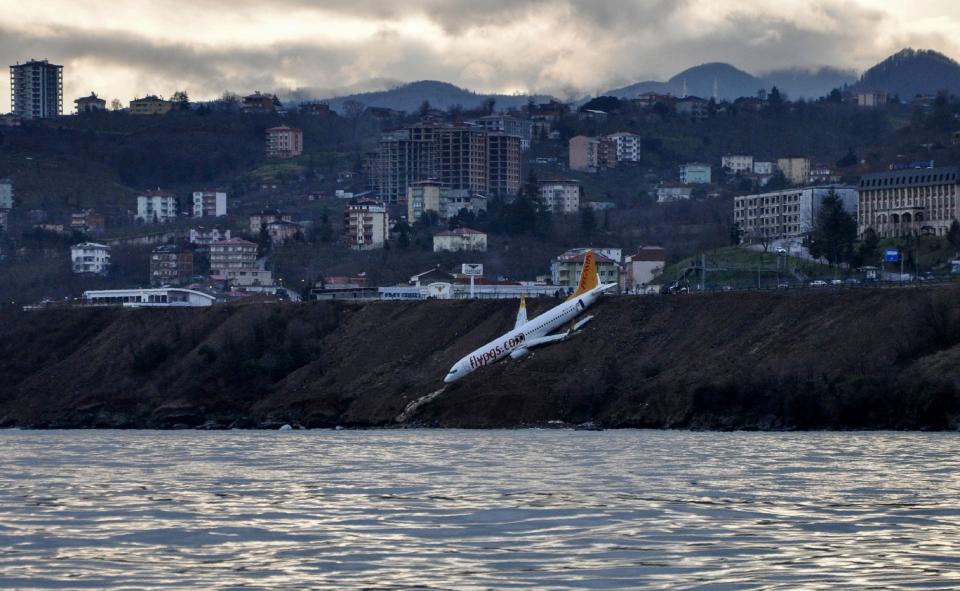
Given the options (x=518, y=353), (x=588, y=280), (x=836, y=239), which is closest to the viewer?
(x=518, y=353)

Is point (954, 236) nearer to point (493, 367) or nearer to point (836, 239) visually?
point (836, 239)

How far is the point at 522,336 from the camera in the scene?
13212cm

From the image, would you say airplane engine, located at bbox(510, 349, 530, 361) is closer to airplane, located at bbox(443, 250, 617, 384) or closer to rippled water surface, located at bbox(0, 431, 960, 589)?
airplane, located at bbox(443, 250, 617, 384)

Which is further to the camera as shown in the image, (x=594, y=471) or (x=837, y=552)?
(x=594, y=471)

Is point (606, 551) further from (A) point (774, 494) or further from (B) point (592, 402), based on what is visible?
(B) point (592, 402)

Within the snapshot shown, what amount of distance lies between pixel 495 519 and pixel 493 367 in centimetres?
8332

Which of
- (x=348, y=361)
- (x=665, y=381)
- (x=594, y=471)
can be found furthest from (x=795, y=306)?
(x=594, y=471)

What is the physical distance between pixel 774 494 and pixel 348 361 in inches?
3701

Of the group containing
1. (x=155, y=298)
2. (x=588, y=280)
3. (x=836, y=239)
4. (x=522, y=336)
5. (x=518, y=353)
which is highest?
(x=836, y=239)

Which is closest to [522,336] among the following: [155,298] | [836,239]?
[836,239]

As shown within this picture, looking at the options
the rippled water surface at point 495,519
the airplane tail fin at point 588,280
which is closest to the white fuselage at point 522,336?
the airplane tail fin at point 588,280

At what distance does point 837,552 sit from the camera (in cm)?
3928

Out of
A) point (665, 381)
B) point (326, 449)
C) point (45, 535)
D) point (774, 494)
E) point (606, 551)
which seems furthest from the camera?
point (665, 381)

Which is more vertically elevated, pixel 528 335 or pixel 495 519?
pixel 528 335
